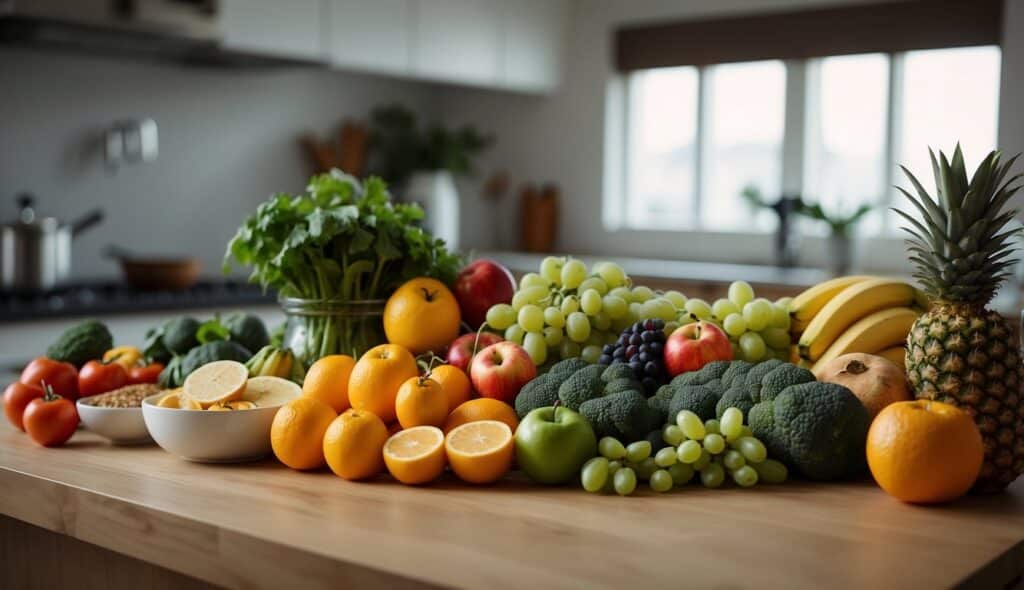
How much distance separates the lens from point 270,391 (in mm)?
1356

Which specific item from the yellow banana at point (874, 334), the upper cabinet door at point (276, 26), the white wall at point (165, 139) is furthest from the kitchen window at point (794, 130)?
the yellow banana at point (874, 334)

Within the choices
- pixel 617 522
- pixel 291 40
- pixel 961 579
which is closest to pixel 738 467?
pixel 617 522

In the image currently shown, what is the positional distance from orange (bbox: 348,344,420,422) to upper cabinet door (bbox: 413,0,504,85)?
3575 millimetres

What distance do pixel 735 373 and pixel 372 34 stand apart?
354 centimetres

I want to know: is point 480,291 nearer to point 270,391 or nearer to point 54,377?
point 270,391

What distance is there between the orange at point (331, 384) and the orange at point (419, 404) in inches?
4.3

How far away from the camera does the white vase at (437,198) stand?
514cm

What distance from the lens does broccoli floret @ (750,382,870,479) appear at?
116 centimetres

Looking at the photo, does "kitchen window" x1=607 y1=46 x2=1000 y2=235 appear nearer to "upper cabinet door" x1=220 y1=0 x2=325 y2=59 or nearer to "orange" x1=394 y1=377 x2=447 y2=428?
"upper cabinet door" x1=220 y1=0 x2=325 y2=59

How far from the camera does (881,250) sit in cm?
455

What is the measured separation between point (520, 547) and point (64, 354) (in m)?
1.05

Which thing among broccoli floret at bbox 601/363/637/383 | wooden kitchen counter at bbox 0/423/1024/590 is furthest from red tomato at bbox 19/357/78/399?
broccoli floret at bbox 601/363/637/383

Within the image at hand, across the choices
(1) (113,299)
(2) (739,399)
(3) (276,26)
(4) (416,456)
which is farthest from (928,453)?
(3) (276,26)

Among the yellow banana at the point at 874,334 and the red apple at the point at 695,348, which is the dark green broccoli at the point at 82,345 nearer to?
the red apple at the point at 695,348
